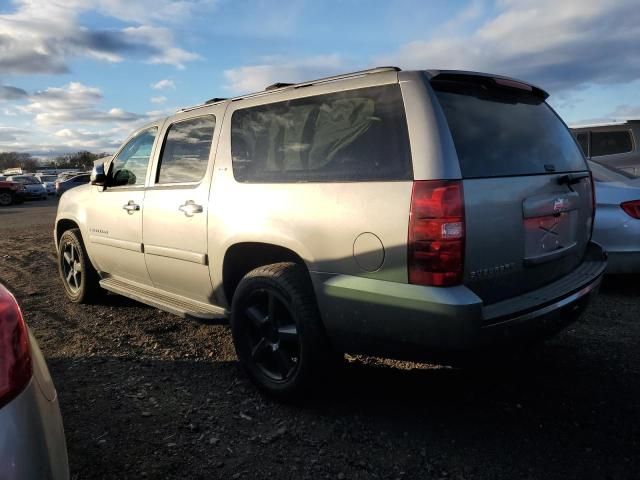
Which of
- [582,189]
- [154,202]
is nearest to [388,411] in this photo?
[582,189]

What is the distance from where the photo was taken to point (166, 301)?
13.2ft

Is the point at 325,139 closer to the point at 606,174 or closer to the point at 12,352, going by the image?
the point at 12,352

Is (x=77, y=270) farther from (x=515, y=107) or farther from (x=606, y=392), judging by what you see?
(x=606, y=392)

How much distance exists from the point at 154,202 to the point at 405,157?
89.8 inches

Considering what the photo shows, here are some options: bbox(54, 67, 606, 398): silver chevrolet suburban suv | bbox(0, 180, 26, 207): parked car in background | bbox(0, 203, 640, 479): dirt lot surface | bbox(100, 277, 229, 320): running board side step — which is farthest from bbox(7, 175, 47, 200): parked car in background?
bbox(54, 67, 606, 398): silver chevrolet suburban suv

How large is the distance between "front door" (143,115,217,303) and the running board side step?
6 centimetres

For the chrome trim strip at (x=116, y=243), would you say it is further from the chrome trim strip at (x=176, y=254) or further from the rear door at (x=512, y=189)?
the rear door at (x=512, y=189)

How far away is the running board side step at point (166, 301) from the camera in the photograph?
3631 mm

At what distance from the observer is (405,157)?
2.49m

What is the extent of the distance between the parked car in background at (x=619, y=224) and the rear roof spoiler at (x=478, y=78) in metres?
2.37

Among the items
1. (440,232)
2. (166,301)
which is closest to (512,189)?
(440,232)

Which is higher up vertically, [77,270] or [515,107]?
[515,107]

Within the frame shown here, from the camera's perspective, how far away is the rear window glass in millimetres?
2557

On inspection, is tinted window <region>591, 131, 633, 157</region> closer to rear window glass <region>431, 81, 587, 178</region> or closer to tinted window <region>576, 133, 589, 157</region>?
tinted window <region>576, 133, 589, 157</region>
